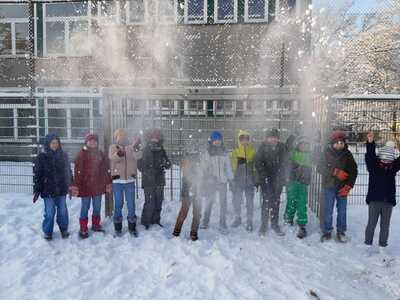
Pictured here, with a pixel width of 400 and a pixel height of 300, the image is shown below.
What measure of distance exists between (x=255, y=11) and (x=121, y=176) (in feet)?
23.7

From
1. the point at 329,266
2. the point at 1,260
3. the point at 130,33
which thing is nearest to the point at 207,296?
the point at 329,266

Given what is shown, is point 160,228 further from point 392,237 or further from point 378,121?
point 378,121

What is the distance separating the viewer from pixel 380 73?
57.7ft

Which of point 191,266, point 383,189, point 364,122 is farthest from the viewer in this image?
point 364,122

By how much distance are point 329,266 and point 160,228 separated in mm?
2576

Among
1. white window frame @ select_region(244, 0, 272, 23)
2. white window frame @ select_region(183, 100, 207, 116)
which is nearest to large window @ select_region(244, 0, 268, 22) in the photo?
white window frame @ select_region(244, 0, 272, 23)

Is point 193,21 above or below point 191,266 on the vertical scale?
above

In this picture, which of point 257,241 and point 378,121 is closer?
point 257,241

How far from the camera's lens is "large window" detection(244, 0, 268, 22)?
11117 millimetres


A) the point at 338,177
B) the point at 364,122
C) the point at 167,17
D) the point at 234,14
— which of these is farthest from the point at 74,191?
the point at 234,14

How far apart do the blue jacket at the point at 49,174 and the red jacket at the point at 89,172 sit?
0.20 metres

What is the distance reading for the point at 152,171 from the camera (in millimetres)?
6230

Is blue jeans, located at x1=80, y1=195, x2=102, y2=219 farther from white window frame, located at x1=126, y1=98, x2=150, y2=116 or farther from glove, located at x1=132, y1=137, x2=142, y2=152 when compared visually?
white window frame, located at x1=126, y1=98, x2=150, y2=116

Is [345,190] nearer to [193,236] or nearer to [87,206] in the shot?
[193,236]
